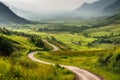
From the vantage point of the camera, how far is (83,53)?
125m

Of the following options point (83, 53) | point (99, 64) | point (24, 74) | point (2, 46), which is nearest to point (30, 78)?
point (24, 74)

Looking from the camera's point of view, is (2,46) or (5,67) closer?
(5,67)

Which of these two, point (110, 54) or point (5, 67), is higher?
point (5, 67)

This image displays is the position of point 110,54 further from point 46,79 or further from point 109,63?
point 46,79

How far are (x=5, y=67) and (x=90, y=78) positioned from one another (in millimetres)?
34138

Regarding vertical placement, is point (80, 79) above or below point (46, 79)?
below

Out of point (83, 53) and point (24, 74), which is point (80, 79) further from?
point (83, 53)

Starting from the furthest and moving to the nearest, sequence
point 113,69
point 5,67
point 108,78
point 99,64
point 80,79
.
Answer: point 99,64
point 113,69
point 108,78
point 80,79
point 5,67

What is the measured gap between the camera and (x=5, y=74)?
54.1 ft

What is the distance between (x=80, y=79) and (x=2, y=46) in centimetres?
2446

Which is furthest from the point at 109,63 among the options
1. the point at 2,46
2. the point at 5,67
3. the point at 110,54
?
the point at 5,67

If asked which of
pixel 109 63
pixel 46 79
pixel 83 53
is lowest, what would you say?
pixel 83 53

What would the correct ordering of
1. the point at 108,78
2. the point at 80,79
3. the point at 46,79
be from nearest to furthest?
the point at 46,79, the point at 80,79, the point at 108,78

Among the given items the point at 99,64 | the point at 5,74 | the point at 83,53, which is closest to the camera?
the point at 5,74
